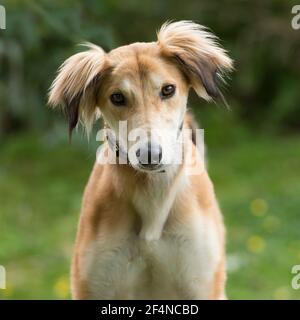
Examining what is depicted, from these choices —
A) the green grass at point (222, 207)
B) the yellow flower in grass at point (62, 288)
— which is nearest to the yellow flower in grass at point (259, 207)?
the green grass at point (222, 207)

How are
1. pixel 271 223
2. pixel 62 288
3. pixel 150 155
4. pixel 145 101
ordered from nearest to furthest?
1. pixel 150 155
2. pixel 145 101
3. pixel 62 288
4. pixel 271 223

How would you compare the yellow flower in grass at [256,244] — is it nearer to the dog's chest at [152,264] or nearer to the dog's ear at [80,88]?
the dog's chest at [152,264]

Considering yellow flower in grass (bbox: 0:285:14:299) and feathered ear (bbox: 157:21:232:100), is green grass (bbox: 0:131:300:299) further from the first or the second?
feathered ear (bbox: 157:21:232:100)

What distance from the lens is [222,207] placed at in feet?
28.6

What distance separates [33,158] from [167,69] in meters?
7.28

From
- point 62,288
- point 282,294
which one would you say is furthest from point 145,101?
point 62,288

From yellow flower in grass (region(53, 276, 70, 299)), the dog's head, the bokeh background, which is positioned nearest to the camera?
the dog's head

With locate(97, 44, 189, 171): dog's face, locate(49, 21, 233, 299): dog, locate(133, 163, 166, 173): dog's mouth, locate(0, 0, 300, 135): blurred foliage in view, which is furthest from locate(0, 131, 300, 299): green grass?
locate(133, 163, 166, 173): dog's mouth

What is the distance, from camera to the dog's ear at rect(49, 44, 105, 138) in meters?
3.69

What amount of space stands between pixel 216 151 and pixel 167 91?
22.7 feet

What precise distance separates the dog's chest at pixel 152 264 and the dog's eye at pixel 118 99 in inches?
23.0

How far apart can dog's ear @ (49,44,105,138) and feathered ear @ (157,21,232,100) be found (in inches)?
11.2

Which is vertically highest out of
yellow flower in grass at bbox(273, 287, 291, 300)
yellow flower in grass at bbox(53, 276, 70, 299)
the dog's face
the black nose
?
the dog's face

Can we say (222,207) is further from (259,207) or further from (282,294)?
(282,294)
